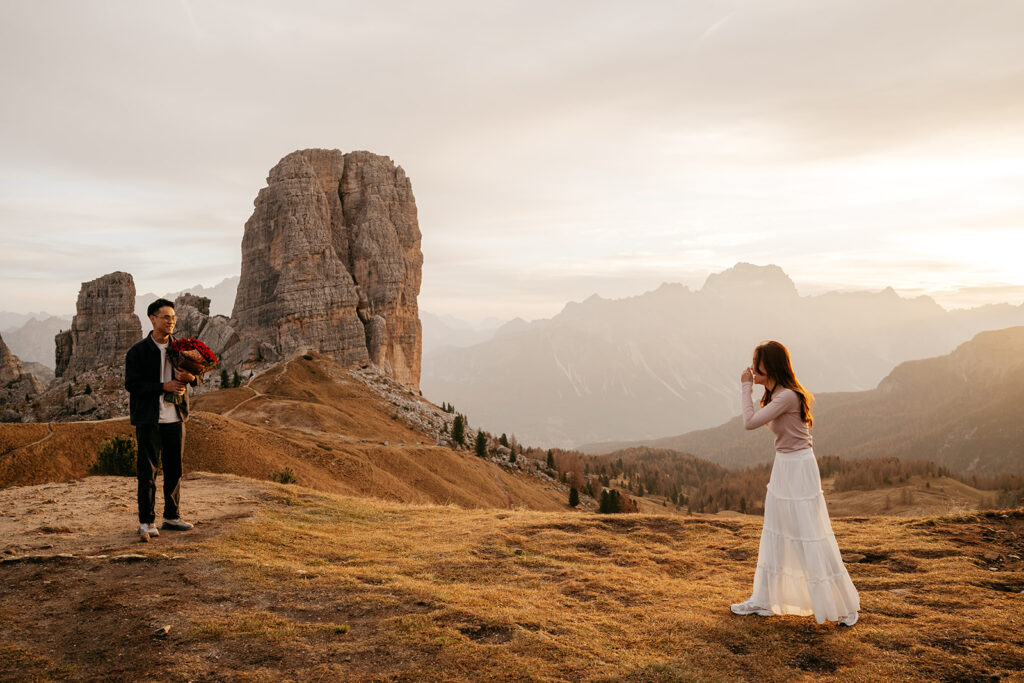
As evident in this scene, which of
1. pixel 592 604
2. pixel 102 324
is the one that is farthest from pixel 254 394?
pixel 102 324

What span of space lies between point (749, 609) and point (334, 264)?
332 feet

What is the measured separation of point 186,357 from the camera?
11.1 m

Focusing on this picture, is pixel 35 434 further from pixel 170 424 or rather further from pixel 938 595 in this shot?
pixel 938 595

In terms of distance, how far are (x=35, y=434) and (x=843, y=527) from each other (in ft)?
115

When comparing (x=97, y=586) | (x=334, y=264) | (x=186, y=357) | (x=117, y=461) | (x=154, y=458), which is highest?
(x=334, y=264)

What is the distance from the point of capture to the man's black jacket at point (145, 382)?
1075cm

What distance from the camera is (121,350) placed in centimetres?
11006

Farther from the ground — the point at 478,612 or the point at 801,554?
the point at 801,554

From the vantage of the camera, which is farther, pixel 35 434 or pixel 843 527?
pixel 35 434

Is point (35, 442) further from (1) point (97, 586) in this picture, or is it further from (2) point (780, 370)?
(2) point (780, 370)

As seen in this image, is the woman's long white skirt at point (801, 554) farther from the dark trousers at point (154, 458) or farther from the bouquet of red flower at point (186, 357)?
the dark trousers at point (154, 458)

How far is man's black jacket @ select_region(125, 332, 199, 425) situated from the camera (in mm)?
10750

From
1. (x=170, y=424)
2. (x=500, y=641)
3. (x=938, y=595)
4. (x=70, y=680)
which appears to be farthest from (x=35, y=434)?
(x=938, y=595)

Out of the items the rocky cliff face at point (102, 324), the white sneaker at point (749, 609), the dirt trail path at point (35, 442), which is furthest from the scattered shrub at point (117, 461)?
the rocky cliff face at point (102, 324)
